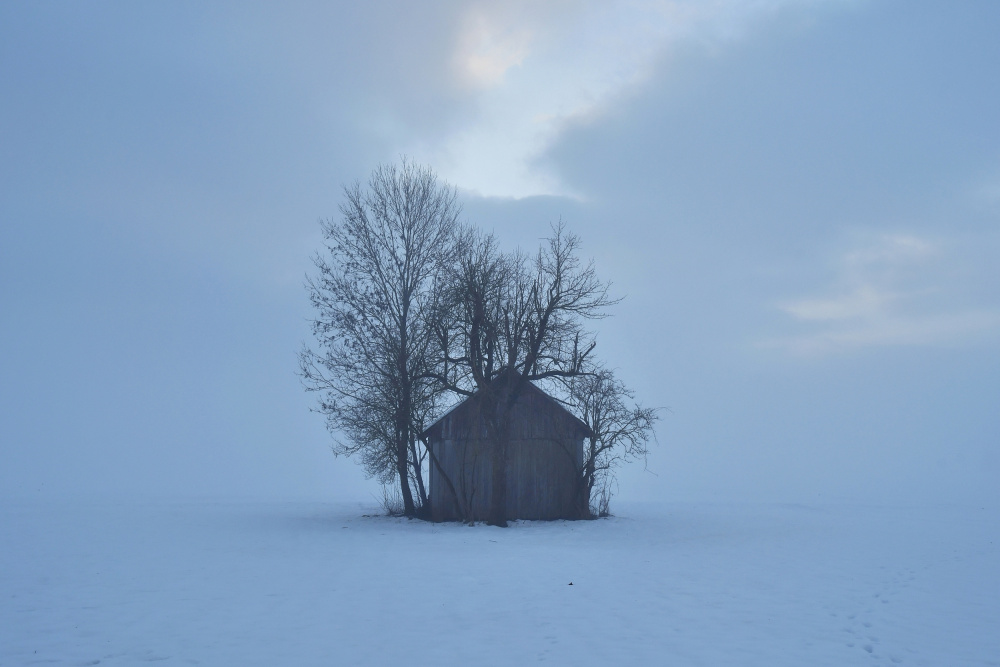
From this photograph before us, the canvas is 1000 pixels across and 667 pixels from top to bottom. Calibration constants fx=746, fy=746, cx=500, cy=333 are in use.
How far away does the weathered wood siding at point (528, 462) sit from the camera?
29.2 meters

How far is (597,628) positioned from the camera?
432 inches

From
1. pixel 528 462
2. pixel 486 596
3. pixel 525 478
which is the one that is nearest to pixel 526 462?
pixel 528 462

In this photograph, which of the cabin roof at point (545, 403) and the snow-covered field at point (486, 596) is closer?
the snow-covered field at point (486, 596)

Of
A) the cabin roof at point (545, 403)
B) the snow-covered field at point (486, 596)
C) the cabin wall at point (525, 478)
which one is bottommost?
the snow-covered field at point (486, 596)

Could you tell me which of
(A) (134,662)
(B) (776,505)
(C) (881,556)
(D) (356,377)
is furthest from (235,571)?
(B) (776,505)

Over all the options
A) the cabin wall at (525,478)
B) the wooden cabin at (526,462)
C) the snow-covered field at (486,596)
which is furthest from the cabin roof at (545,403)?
the snow-covered field at (486,596)

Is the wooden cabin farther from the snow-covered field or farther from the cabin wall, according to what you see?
the snow-covered field

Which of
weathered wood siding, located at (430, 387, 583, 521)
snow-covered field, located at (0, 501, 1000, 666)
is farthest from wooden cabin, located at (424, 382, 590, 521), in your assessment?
snow-covered field, located at (0, 501, 1000, 666)

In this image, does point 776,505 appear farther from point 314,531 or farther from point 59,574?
point 59,574

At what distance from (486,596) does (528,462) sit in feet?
52.6

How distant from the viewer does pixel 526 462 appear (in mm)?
29344

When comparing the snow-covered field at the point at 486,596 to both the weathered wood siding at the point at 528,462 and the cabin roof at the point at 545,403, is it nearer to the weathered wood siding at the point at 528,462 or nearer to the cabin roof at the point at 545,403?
the weathered wood siding at the point at 528,462

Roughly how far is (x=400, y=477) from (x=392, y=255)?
9.12 m

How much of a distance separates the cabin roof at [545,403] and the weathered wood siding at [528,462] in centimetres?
4
